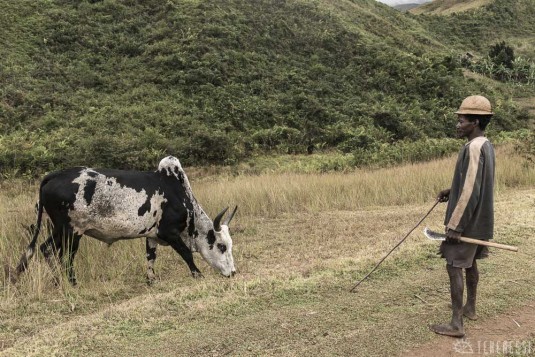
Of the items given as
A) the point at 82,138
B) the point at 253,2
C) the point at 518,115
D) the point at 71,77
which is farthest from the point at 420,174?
the point at 253,2

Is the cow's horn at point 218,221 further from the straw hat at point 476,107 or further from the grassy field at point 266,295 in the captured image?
the straw hat at point 476,107

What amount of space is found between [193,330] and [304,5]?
34375mm

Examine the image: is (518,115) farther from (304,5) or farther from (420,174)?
(420,174)

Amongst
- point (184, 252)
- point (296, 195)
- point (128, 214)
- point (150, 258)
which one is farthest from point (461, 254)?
point (296, 195)

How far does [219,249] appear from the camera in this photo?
6234 mm

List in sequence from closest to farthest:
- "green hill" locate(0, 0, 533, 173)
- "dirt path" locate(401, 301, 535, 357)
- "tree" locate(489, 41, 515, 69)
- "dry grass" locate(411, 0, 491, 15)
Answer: "dirt path" locate(401, 301, 535, 357)
"green hill" locate(0, 0, 533, 173)
"tree" locate(489, 41, 515, 69)
"dry grass" locate(411, 0, 491, 15)

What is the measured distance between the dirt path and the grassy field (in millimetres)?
111

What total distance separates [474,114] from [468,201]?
72cm

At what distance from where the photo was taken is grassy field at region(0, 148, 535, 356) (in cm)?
398

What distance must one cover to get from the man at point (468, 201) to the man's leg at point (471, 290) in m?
0.17

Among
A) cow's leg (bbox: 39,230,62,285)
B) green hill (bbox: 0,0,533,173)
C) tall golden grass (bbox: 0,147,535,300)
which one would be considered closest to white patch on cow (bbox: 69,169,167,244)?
cow's leg (bbox: 39,230,62,285)

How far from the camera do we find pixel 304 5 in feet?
117

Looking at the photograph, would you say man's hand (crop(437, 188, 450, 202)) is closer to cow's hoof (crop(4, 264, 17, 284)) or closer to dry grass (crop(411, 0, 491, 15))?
cow's hoof (crop(4, 264, 17, 284))

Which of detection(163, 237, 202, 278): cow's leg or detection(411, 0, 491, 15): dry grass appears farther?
detection(411, 0, 491, 15): dry grass
